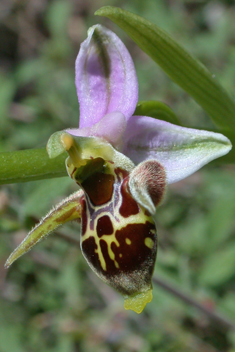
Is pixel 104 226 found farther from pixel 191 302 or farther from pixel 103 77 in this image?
pixel 191 302

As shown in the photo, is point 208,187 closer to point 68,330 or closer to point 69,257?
point 69,257

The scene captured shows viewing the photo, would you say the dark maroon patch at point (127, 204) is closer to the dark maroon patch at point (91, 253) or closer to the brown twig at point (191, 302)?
the dark maroon patch at point (91, 253)

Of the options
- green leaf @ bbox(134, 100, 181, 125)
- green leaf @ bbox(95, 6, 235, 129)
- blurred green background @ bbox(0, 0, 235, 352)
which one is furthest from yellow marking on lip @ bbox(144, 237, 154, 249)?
blurred green background @ bbox(0, 0, 235, 352)

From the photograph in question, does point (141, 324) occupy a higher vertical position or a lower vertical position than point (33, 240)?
lower

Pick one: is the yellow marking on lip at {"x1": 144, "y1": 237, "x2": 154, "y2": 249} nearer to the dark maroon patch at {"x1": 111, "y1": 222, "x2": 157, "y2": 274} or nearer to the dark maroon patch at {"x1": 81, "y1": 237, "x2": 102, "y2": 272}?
the dark maroon patch at {"x1": 111, "y1": 222, "x2": 157, "y2": 274}

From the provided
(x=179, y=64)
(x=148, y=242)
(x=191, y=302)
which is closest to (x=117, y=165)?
(x=148, y=242)

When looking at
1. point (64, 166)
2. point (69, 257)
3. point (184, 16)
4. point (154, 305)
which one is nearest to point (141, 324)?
point (154, 305)

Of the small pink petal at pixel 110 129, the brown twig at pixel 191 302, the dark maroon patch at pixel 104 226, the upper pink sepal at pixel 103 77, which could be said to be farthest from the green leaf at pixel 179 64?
the brown twig at pixel 191 302
